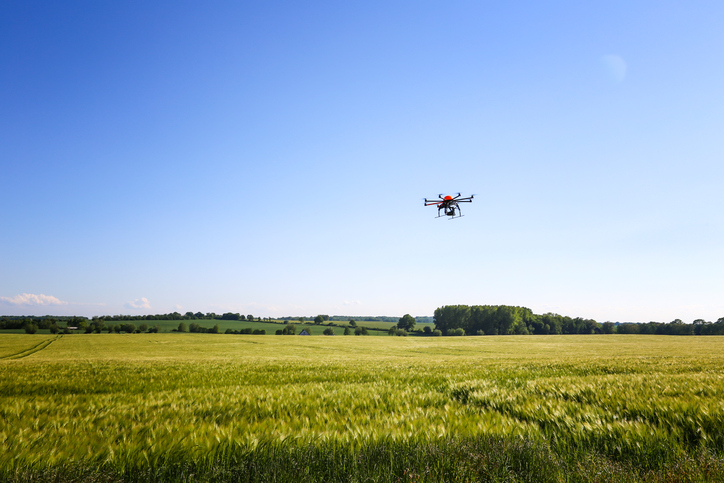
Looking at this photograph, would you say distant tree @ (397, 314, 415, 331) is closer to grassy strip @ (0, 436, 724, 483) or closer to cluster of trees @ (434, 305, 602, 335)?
cluster of trees @ (434, 305, 602, 335)

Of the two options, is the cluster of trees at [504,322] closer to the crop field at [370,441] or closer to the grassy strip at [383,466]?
the crop field at [370,441]

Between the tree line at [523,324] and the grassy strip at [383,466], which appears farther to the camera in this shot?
the tree line at [523,324]

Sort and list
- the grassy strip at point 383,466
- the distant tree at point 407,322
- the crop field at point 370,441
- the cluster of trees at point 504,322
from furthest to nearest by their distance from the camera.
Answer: the distant tree at point 407,322, the cluster of trees at point 504,322, the crop field at point 370,441, the grassy strip at point 383,466

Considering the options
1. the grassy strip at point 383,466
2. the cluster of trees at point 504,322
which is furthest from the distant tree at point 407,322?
the grassy strip at point 383,466

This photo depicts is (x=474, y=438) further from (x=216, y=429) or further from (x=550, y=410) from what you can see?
(x=216, y=429)

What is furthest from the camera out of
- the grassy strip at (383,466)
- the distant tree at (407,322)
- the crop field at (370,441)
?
the distant tree at (407,322)

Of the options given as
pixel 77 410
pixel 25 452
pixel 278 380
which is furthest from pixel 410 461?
pixel 278 380

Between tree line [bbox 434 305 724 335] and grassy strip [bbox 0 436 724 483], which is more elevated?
grassy strip [bbox 0 436 724 483]

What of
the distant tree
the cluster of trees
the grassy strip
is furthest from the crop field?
the distant tree

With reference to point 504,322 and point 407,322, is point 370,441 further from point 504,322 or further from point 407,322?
point 407,322
